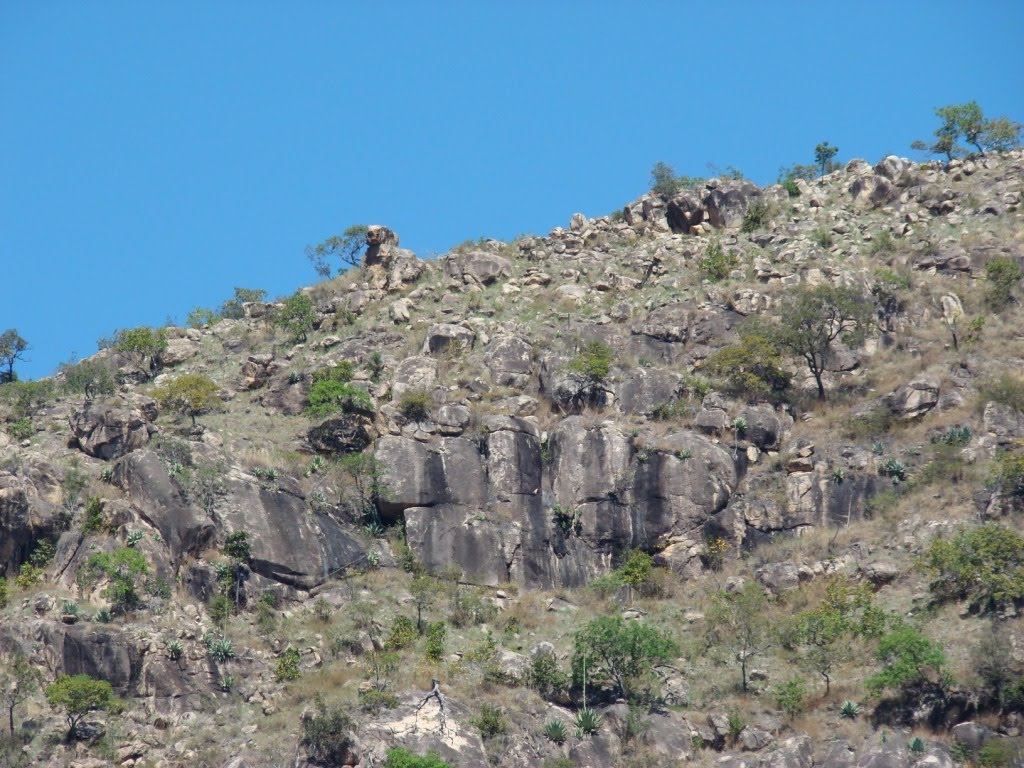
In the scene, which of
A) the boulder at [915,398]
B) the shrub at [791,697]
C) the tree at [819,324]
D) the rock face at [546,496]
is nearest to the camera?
the shrub at [791,697]

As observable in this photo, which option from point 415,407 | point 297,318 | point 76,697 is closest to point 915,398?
point 415,407

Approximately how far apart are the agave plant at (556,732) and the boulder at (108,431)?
855 inches

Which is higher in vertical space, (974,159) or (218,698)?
(974,159)

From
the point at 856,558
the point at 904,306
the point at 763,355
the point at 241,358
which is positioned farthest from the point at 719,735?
the point at 241,358

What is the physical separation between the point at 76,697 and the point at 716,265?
1634 inches

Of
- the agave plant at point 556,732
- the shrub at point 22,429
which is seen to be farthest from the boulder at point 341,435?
the agave plant at point 556,732

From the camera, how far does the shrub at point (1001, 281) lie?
69250mm

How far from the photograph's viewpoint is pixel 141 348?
73.5 meters

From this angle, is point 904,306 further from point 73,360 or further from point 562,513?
point 73,360

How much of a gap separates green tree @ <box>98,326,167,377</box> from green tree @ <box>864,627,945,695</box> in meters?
40.9

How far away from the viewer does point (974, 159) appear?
277 feet

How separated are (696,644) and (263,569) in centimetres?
1677

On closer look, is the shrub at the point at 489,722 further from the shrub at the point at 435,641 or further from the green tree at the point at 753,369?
the green tree at the point at 753,369

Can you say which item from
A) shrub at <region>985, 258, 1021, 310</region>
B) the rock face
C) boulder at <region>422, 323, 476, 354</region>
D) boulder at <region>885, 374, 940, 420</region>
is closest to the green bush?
shrub at <region>985, 258, 1021, 310</region>
